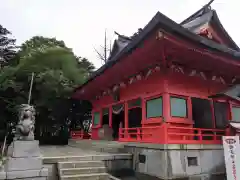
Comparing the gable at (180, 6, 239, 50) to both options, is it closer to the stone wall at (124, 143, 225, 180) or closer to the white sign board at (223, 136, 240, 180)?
the white sign board at (223, 136, 240, 180)

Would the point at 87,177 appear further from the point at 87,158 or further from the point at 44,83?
the point at 44,83

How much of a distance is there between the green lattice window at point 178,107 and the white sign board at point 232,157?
6.07 ft

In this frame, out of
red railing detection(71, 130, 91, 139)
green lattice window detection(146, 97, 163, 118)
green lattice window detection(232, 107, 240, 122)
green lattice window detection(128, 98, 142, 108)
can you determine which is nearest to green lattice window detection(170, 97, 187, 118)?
green lattice window detection(146, 97, 163, 118)

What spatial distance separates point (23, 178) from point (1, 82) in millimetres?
10631

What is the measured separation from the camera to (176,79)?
26.5 feet

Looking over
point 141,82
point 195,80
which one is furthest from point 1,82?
point 195,80

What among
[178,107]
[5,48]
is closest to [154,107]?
[178,107]

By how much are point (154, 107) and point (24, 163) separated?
494 centimetres

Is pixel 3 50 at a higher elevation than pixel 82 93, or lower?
higher

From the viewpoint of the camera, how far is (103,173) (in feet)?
20.5

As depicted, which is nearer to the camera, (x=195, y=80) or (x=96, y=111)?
(x=195, y=80)

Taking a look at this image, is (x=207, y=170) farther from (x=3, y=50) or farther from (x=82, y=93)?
(x=3, y=50)

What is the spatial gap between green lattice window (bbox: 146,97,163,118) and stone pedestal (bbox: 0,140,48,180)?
14.5 ft

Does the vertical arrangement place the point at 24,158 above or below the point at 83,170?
above
